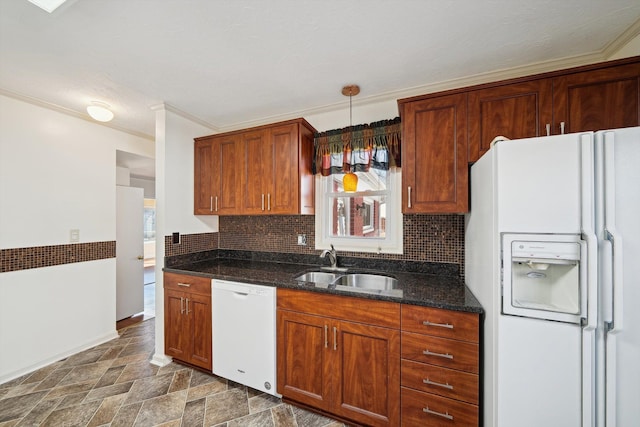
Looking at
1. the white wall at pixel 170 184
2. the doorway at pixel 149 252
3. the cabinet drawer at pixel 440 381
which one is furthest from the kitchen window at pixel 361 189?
the doorway at pixel 149 252

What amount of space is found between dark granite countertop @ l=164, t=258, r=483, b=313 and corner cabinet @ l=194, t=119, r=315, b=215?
565 mm

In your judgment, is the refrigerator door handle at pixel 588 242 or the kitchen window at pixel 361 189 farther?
the kitchen window at pixel 361 189

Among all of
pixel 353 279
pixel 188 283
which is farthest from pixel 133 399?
pixel 353 279

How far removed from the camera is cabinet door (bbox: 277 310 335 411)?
172 cm

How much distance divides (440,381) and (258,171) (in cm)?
217

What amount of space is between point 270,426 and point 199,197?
2190 millimetres

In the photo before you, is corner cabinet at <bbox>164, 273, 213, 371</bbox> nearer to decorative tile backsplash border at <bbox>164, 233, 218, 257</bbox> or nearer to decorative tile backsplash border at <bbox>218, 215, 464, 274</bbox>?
decorative tile backsplash border at <bbox>164, 233, 218, 257</bbox>

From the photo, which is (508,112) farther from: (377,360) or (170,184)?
(170,184)

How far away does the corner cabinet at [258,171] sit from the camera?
7.49ft

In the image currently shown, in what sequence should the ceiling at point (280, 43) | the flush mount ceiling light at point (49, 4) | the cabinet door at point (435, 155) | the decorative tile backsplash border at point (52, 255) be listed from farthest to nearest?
the decorative tile backsplash border at point (52, 255) < the cabinet door at point (435, 155) < the ceiling at point (280, 43) < the flush mount ceiling light at point (49, 4)

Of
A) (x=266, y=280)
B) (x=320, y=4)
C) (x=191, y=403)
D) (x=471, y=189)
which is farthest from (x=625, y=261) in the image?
(x=191, y=403)

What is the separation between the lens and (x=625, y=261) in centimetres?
99

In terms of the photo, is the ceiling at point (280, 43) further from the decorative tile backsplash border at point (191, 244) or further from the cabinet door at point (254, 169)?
the decorative tile backsplash border at point (191, 244)

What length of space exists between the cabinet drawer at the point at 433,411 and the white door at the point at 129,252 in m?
3.71
